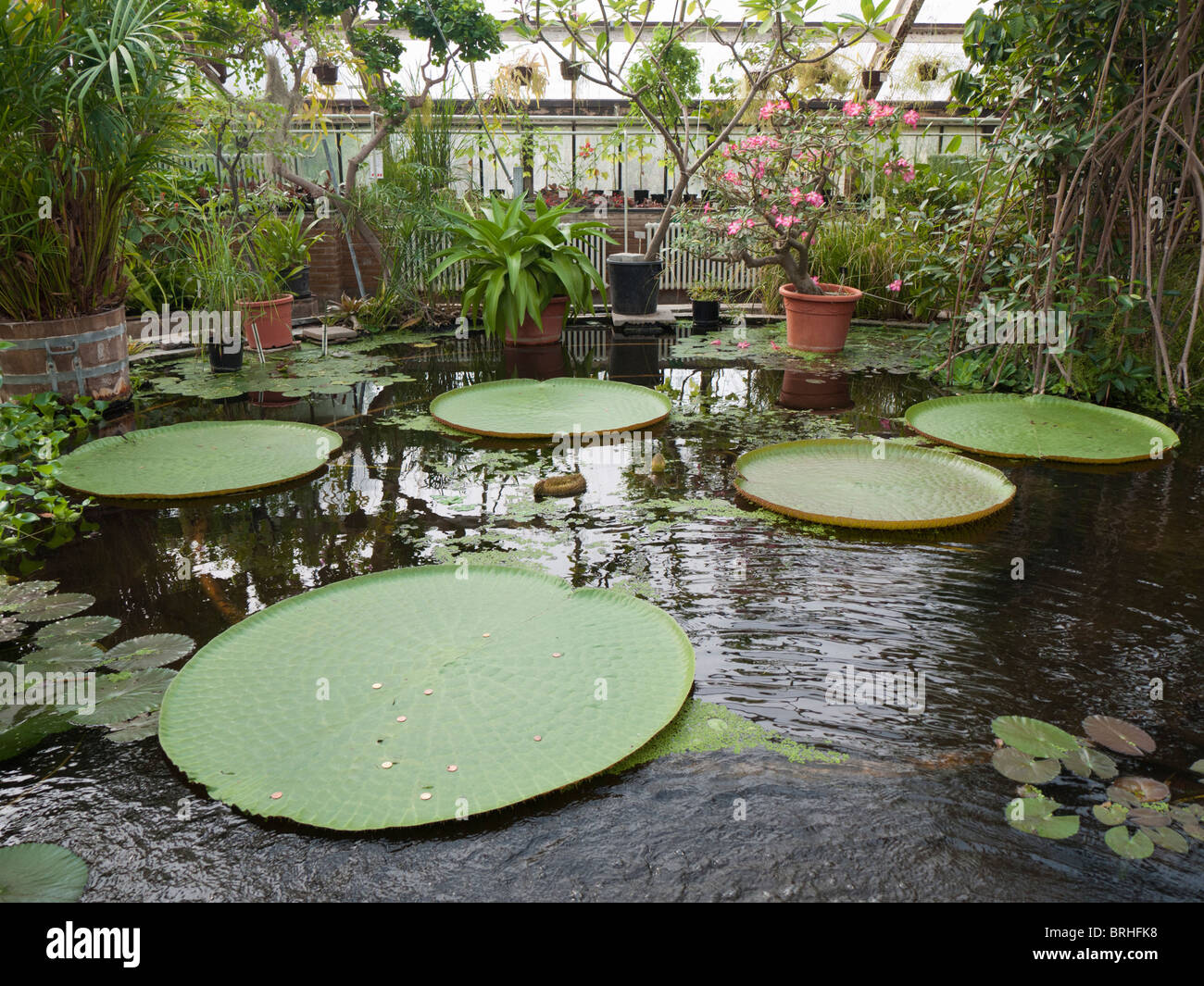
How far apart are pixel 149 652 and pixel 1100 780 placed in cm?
213

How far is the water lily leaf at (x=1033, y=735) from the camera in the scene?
1800mm

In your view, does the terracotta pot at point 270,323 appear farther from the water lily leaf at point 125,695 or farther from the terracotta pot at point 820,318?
the water lily leaf at point 125,695

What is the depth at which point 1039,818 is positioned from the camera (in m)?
1.61

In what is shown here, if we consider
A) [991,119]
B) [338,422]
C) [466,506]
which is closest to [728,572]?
[466,506]

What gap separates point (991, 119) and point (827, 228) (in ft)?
9.02

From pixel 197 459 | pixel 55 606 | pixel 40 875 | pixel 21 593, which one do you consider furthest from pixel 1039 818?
pixel 197 459

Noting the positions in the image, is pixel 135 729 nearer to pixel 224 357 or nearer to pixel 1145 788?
pixel 1145 788

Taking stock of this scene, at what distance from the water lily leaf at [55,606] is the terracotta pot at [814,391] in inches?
126

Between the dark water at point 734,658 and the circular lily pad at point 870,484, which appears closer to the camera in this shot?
the dark water at point 734,658

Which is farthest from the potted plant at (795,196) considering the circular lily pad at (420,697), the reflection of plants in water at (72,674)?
the reflection of plants in water at (72,674)

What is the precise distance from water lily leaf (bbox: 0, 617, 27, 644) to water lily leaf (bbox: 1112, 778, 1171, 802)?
8.32 ft

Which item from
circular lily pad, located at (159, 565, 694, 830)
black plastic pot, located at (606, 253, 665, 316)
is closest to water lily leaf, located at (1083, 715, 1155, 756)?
circular lily pad, located at (159, 565, 694, 830)

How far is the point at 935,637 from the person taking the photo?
228 centimetres

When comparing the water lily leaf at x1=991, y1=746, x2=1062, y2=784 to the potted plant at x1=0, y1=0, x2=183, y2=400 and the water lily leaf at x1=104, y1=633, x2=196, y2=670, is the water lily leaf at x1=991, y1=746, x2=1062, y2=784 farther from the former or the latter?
the potted plant at x1=0, y1=0, x2=183, y2=400
